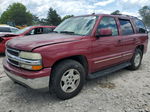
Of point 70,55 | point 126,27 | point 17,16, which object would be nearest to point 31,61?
point 70,55

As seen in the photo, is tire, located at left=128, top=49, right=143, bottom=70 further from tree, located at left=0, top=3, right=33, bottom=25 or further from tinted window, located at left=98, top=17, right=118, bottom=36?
tree, located at left=0, top=3, right=33, bottom=25

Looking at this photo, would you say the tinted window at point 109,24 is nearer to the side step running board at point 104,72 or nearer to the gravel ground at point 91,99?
the side step running board at point 104,72

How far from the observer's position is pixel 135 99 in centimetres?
280

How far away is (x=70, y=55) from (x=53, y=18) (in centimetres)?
5229

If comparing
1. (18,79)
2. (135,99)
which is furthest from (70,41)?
(135,99)

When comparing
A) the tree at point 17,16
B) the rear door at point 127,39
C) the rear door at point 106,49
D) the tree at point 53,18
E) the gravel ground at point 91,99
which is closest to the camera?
the gravel ground at point 91,99

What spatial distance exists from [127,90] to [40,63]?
7.22 ft

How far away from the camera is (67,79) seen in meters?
2.71

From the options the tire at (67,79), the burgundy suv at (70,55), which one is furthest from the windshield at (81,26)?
the tire at (67,79)

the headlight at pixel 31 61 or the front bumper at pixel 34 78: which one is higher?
the headlight at pixel 31 61

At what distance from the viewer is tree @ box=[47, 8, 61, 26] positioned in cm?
5203

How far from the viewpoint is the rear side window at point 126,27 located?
3955mm

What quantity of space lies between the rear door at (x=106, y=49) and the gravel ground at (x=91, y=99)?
1.84 ft

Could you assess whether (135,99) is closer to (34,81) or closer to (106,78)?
(106,78)
